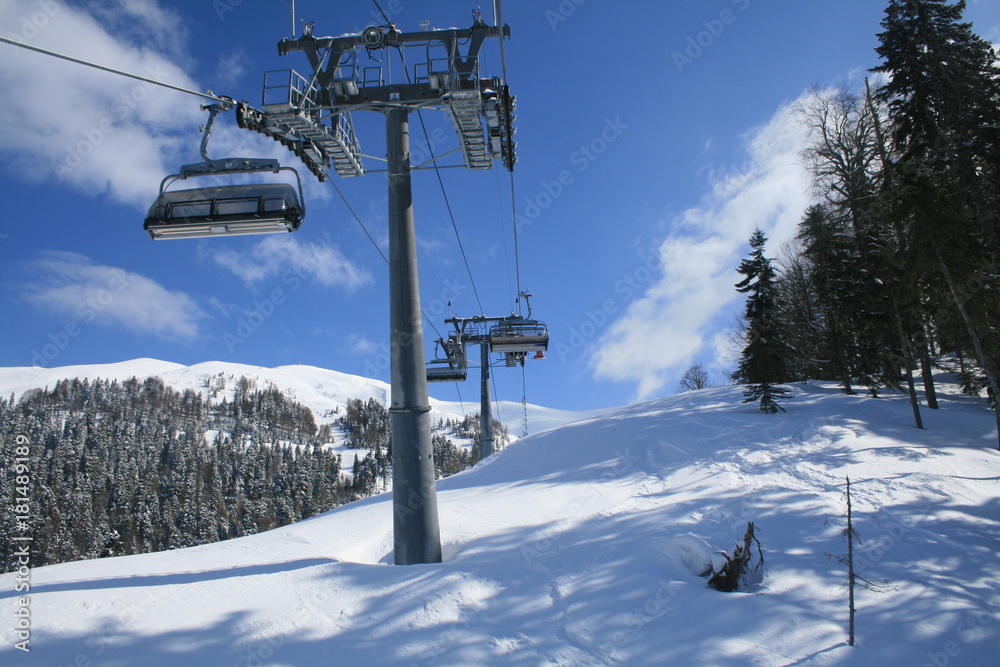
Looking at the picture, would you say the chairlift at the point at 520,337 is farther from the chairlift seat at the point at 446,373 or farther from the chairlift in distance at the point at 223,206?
the chairlift in distance at the point at 223,206

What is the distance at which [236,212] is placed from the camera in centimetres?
647

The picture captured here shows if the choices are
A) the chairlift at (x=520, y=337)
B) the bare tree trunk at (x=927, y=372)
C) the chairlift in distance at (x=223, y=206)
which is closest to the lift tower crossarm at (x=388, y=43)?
the chairlift in distance at (x=223, y=206)

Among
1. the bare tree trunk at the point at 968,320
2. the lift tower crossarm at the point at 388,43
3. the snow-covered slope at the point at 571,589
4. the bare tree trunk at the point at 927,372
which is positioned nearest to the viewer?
the snow-covered slope at the point at 571,589

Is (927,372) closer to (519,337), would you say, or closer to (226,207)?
(519,337)

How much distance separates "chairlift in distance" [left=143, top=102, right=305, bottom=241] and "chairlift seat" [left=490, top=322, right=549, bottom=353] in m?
15.2

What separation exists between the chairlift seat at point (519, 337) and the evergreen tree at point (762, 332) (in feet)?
32.8

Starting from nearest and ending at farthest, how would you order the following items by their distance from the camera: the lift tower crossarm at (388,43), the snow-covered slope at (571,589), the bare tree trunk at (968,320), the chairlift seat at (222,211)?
the snow-covered slope at (571,589), the chairlift seat at (222,211), the lift tower crossarm at (388,43), the bare tree trunk at (968,320)

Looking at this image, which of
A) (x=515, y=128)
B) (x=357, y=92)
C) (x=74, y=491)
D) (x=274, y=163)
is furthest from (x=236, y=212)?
(x=74, y=491)

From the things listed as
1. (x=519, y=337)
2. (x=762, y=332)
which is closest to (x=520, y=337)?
(x=519, y=337)

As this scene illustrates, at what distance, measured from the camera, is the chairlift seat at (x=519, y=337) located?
21.5 m

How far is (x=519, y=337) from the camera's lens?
2155cm

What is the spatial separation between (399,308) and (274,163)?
2.52m

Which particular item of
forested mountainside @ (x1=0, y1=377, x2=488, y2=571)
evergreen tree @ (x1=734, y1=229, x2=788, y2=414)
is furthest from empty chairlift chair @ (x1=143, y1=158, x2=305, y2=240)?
forested mountainside @ (x1=0, y1=377, x2=488, y2=571)

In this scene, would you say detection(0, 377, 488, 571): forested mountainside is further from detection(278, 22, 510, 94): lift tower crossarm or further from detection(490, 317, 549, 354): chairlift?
detection(278, 22, 510, 94): lift tower crossarm
